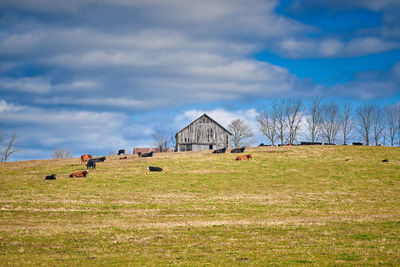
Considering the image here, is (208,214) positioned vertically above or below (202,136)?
below

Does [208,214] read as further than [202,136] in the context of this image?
No

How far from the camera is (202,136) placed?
334 ft

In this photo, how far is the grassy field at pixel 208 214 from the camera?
16.0 m

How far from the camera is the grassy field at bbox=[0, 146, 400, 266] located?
15992mm

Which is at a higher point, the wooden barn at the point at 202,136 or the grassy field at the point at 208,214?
the wooden barn at the point at 202,136

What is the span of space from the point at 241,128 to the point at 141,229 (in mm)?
113599

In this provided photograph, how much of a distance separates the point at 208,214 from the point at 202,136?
7343 cm

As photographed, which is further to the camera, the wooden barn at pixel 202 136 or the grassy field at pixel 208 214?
the wooden barn at pixel 202 136

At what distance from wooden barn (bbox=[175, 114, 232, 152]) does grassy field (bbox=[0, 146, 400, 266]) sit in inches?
1628

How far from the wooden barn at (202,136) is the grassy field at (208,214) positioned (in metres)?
41.4

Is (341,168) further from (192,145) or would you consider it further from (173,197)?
(192,145)

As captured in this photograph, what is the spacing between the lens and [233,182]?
43.6m

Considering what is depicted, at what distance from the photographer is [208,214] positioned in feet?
93.7

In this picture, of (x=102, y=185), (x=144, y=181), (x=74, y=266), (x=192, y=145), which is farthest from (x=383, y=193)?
(x=192, y=145)
